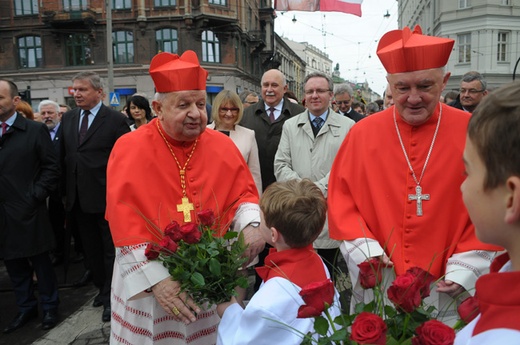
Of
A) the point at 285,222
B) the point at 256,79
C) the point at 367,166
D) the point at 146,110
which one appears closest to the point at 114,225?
the point at 285,222

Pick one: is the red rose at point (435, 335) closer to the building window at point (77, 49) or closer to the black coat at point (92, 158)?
the black coat at point (92, 158)

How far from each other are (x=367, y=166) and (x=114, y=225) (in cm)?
142

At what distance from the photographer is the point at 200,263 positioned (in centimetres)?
207

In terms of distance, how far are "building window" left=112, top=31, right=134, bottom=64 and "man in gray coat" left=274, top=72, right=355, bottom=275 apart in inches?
1122

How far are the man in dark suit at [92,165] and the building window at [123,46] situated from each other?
2763 cm

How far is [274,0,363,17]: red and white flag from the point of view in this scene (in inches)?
542

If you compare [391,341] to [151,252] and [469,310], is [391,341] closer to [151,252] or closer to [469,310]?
[469,310]

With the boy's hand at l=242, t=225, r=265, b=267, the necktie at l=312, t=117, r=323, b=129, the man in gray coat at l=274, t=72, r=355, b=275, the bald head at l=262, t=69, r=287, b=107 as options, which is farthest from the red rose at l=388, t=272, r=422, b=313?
the bald head at l=262, t=69, r=287, b=107

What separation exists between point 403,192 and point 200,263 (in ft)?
3.76

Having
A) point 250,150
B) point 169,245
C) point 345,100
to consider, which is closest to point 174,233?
point 169,245

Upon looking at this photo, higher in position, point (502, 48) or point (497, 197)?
point (502, 48)

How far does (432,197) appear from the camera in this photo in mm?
2395

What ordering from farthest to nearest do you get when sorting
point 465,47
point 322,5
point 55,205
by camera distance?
point 465,47, point 322,5, point 55,205

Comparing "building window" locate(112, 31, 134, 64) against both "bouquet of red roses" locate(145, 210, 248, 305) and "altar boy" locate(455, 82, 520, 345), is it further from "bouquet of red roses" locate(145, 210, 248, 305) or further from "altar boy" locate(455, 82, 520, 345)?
"altar boy" locate(455, 82, 520, 345)
